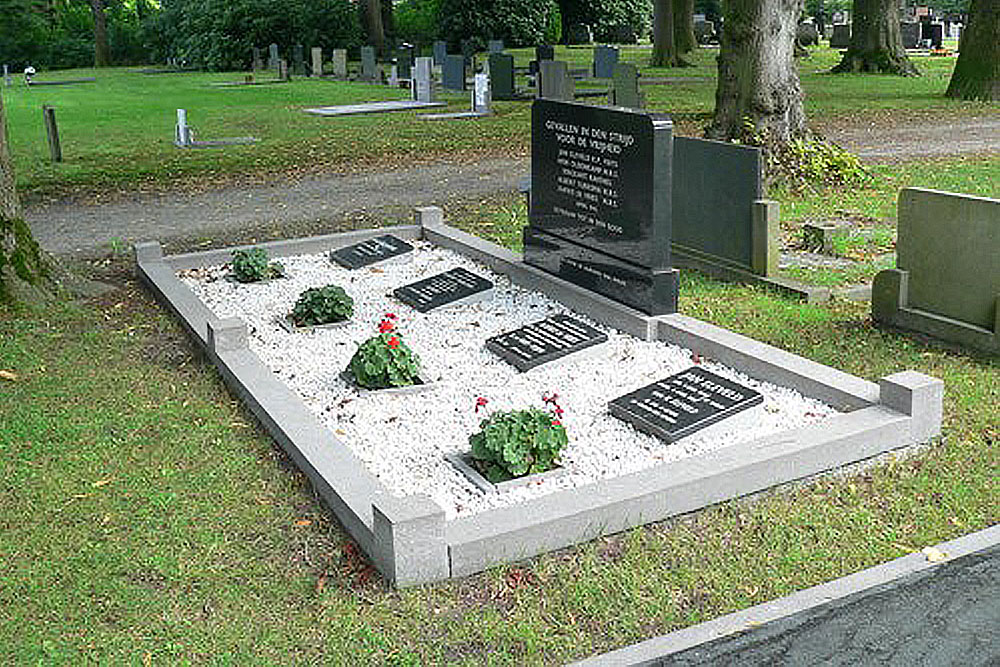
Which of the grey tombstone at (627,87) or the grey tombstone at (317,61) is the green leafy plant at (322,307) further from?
the grey tombstone at (317,61)

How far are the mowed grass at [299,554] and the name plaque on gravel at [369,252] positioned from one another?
3749 millimetres

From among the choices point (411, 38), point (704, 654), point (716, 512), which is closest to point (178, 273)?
point (716, 512)

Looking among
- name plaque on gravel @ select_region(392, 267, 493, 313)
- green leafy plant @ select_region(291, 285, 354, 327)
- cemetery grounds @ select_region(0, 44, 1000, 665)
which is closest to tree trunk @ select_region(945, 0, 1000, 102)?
cemetery grounds @ select_region(0, 44, 1000, 665)

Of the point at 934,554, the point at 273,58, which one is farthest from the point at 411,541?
the point at 273,58

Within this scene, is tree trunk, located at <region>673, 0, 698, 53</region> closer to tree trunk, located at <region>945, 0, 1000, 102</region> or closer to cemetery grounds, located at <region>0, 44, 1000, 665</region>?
tree trunk, located at <region>945, 0, 1000, 102</region>

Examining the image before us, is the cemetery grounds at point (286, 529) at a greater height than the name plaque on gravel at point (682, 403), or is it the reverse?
the name plaque on gravel at point (682, 403)

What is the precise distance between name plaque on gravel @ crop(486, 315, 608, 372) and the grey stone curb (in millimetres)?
3127

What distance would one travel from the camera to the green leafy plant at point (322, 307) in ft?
29.6

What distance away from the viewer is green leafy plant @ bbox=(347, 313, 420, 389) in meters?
7.43

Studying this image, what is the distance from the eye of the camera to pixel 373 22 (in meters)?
45.2

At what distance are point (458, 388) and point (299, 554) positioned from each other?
2278 millimetres

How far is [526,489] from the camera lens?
5945 mm

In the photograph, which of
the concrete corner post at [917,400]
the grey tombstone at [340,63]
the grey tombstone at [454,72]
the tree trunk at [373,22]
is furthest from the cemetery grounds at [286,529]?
the tree trunk at [373,22]

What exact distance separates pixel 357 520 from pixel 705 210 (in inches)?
233
